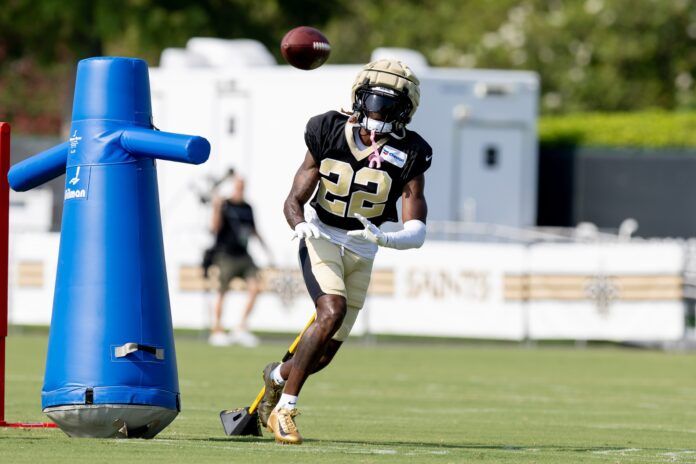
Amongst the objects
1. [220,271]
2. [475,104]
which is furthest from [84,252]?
[475,104]

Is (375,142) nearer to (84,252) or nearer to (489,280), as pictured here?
(84,252)

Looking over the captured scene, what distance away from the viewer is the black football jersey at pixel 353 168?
9.18 meters

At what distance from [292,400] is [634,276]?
41.0 ft

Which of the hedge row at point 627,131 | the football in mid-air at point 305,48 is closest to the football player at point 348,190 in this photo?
the football in mid-air at point 305,48

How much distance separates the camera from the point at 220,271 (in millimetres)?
20906

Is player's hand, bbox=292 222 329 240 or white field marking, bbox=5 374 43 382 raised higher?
player's hand, bbox=292 222 329 240

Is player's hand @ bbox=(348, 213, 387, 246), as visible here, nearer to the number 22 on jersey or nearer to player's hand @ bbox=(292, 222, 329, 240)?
player's hand @ bbox=(292, 222, 329, 240)

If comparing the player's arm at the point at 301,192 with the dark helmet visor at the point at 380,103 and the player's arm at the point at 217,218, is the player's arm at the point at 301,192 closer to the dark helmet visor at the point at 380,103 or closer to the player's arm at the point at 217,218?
the dark helmet visor at the point at 380,103

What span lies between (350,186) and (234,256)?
11788mm

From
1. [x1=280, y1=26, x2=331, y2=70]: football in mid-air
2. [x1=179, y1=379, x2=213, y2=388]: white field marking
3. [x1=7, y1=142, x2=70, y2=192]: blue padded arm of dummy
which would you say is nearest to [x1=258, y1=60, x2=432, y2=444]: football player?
[x1=280, y1=26, x2=331, y2=70]: football in mid-air

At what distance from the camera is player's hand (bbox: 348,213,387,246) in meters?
8.84

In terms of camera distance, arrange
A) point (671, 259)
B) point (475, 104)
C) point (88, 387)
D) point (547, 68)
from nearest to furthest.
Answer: point (88, 387) → point (671, 259) → point (475, 104) → point (547, 68)

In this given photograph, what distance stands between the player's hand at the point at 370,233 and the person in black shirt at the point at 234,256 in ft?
38.2

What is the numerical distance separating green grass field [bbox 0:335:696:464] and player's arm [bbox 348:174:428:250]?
1.07 meters
